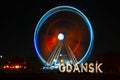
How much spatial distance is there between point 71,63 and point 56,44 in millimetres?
2776

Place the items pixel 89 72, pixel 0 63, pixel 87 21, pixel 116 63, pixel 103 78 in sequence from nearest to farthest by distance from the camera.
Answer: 1. pixel 103 78
2. pixel 89 72
3. pixel 87 21
4. pixel 116 63
5. pixel 0 63

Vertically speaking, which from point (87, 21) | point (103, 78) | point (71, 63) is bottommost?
point (103, 78)

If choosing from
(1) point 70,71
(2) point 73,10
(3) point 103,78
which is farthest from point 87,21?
(3) point 103,78

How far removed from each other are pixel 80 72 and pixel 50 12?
862cm

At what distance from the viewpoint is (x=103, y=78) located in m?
33.6

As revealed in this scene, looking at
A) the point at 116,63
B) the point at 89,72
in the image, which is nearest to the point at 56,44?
the point at 89,72

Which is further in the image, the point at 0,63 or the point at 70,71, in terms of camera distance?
the point at 0,63

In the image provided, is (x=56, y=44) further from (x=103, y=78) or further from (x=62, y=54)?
(x=103, y=78)

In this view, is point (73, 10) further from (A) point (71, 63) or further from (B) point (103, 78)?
(B) point (103, 78)

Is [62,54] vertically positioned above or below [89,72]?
above

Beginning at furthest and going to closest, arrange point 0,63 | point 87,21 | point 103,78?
1. point 0,63
2. point 87,21
3. point 103,78

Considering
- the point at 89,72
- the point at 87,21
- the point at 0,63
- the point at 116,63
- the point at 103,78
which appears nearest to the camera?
the point at 103,78

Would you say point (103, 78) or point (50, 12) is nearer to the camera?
point (103, 78)

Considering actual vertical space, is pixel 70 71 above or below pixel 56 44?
below
